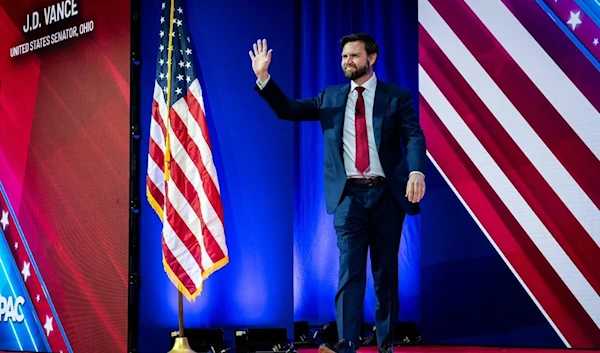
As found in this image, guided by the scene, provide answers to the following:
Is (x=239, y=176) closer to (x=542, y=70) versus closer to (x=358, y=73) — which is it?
(x=358, y=73)

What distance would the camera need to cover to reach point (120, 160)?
5.36 m

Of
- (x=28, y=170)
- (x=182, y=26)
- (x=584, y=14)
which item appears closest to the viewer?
(x=182, y=26)

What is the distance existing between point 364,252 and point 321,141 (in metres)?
2.37

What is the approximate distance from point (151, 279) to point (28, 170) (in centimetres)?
143

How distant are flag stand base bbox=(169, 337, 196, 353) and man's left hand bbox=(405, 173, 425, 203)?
71.4 inches

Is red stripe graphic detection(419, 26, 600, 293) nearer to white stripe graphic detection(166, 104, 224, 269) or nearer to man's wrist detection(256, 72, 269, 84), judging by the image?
white stripe graphic detection(166, 104, 224, 269)

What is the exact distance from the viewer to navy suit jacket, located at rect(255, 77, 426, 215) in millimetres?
4145

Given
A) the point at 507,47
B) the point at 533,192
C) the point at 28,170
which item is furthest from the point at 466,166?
the point at 28,170

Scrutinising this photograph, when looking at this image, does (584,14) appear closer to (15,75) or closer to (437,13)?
(437,13)

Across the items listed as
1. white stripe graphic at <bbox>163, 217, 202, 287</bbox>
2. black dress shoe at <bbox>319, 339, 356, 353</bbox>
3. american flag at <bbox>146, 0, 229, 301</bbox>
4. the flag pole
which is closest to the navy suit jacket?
black dress shoe at <bbox>319, 339, 356, 353</bbox>

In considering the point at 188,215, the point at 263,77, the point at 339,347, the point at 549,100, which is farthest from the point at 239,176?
the point at 549,100

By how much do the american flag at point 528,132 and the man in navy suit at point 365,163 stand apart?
186 centimetres

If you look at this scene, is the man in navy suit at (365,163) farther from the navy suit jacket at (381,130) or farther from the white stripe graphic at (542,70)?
the white stripe graphic at (542,70)

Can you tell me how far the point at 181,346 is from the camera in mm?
4945
